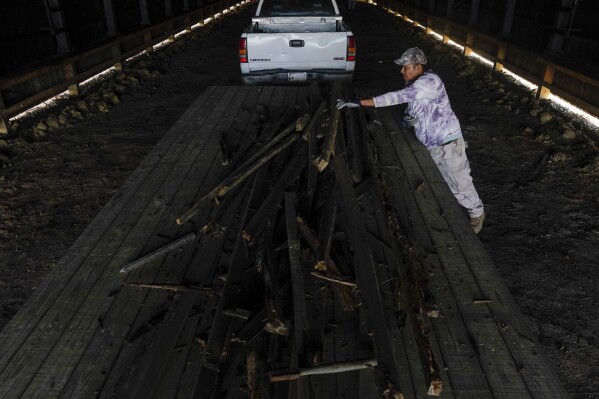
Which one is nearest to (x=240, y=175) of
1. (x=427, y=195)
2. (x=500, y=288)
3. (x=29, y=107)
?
(x=427, y=195)

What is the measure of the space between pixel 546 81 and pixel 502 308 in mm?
9281

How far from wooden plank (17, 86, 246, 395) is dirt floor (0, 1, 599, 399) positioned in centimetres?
195

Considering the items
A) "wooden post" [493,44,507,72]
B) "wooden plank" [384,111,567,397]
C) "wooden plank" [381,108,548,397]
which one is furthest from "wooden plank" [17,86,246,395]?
"wooden post" [493,44,507,72]

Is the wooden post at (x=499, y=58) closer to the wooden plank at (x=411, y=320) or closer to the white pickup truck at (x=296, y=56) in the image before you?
the white pickup truck at (x=296, y=56)

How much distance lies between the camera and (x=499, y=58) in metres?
12.8

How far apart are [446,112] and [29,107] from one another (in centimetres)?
850

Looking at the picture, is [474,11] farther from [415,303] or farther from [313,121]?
[415,303]

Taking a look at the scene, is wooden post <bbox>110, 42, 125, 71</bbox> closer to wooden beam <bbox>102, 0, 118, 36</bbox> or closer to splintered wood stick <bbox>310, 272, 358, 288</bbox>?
wooden beam <bbox>102, 0, 118, 36</bbox>

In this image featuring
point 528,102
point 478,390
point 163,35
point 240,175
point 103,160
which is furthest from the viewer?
point 163,35

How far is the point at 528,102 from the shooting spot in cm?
1044

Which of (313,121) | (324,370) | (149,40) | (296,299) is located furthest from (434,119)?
(149,40)

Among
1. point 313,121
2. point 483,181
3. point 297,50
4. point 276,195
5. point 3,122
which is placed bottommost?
point 483,181

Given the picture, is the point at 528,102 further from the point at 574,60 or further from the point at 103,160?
the point at 103,160

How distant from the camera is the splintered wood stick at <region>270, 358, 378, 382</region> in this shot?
2332 mm
